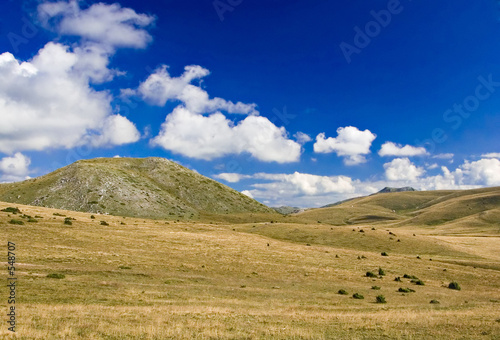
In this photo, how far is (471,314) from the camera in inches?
1123

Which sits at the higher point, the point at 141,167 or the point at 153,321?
the point at 141,167

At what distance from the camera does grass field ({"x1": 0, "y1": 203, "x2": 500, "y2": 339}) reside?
64.4ft

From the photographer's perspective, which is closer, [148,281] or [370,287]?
[148,281]

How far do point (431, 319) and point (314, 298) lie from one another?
10925 millimetres

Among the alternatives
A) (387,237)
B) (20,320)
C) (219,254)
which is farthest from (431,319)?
(387,237)

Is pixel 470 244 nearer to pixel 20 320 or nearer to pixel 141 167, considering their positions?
pixel 20 320

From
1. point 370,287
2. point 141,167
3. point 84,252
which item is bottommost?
point 370,287

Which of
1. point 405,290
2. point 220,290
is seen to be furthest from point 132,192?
point 405,290

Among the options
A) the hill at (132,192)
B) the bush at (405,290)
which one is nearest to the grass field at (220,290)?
the bush at (405,290)

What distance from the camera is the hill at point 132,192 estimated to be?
376 ft

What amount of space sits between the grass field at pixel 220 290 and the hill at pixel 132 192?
195ft

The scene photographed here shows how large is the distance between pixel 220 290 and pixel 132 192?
10580 cm

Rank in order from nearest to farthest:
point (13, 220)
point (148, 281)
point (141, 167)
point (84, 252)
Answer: point (148, 281), point (84, 252), point (13, 220), point (141, 167)

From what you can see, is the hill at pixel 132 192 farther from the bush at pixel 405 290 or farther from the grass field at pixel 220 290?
the bush at pixel 405 290
